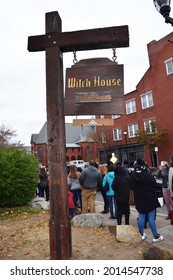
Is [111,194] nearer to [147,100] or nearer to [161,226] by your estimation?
[161,226]

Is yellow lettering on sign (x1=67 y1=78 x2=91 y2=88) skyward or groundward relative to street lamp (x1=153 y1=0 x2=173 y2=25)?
groundward

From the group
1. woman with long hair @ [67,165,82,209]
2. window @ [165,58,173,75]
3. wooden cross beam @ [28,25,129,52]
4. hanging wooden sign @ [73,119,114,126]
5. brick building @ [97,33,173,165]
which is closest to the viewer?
wooden cross beam @ [28,25,129,52]

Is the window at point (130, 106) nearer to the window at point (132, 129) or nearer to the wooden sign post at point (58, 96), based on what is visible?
the window at point (132, 129)

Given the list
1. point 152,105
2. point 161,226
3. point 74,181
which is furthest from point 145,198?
point 152,105

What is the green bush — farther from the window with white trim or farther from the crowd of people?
the window with white trim

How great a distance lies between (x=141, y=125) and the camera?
103 feet

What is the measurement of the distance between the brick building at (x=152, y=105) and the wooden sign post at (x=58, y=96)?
79.3ft

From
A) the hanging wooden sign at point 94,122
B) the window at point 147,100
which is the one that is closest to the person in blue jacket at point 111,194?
the hanging wooden sign at point 94,122

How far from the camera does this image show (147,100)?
1212 inches

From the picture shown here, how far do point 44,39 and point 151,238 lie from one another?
185 inches

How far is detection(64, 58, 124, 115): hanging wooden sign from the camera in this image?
4254 mm

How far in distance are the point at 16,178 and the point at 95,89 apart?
6.74 meters

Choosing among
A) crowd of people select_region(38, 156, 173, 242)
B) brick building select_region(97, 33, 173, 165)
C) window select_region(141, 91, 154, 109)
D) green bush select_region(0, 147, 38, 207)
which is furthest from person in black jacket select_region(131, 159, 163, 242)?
window select_region(141, 91, 154, 109)
